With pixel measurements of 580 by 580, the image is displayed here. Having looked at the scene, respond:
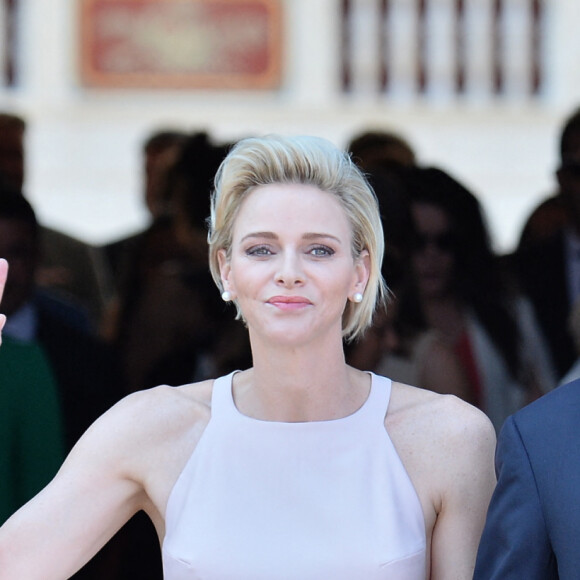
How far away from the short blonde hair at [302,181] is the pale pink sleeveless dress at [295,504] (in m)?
0.22

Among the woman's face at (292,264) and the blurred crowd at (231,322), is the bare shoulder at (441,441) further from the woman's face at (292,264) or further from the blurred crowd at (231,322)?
the blurred crowd at (231,322)

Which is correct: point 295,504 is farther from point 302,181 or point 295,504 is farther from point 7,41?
point 7,41

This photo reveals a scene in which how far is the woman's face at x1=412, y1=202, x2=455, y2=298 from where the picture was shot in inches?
154

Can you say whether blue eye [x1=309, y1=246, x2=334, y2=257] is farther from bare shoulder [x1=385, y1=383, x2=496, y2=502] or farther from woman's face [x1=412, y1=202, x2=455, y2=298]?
woman's face [x1=412, y1=202, x2=455, y2=298]

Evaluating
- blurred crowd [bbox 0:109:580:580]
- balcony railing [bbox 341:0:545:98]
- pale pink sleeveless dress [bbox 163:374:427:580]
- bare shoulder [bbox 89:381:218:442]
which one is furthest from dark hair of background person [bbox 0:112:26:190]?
balcony railing [bbox 341:0:545:98]

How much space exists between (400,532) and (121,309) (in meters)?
→ 2.27

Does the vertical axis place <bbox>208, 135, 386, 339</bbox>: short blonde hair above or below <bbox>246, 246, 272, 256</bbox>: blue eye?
above

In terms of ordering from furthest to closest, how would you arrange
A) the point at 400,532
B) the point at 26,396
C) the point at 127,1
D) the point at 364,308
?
1. the point at 127,1
2. the point at 26,396
3. the point at 364,308
4. the point at 400,532

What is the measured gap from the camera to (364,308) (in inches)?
104

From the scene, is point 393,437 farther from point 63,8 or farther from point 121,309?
point 63,8

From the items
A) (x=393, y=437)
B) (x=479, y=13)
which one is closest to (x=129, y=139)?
(x=479, y=13)

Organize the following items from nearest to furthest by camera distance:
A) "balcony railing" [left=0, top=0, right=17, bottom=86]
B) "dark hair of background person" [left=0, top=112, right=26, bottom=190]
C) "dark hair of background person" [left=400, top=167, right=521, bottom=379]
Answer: "dark hair of background person" [left=400, top=167, right=521, bottom=379] < "dark hair of background person" [left=0, top=112, right=26, bottom=190] < "balcony railing" [left=0, top=0, right=17, bottom=86]

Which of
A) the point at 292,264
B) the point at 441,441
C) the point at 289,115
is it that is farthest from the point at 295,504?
the point at 289,115

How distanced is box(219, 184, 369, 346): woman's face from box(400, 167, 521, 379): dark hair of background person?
142 centimetres
